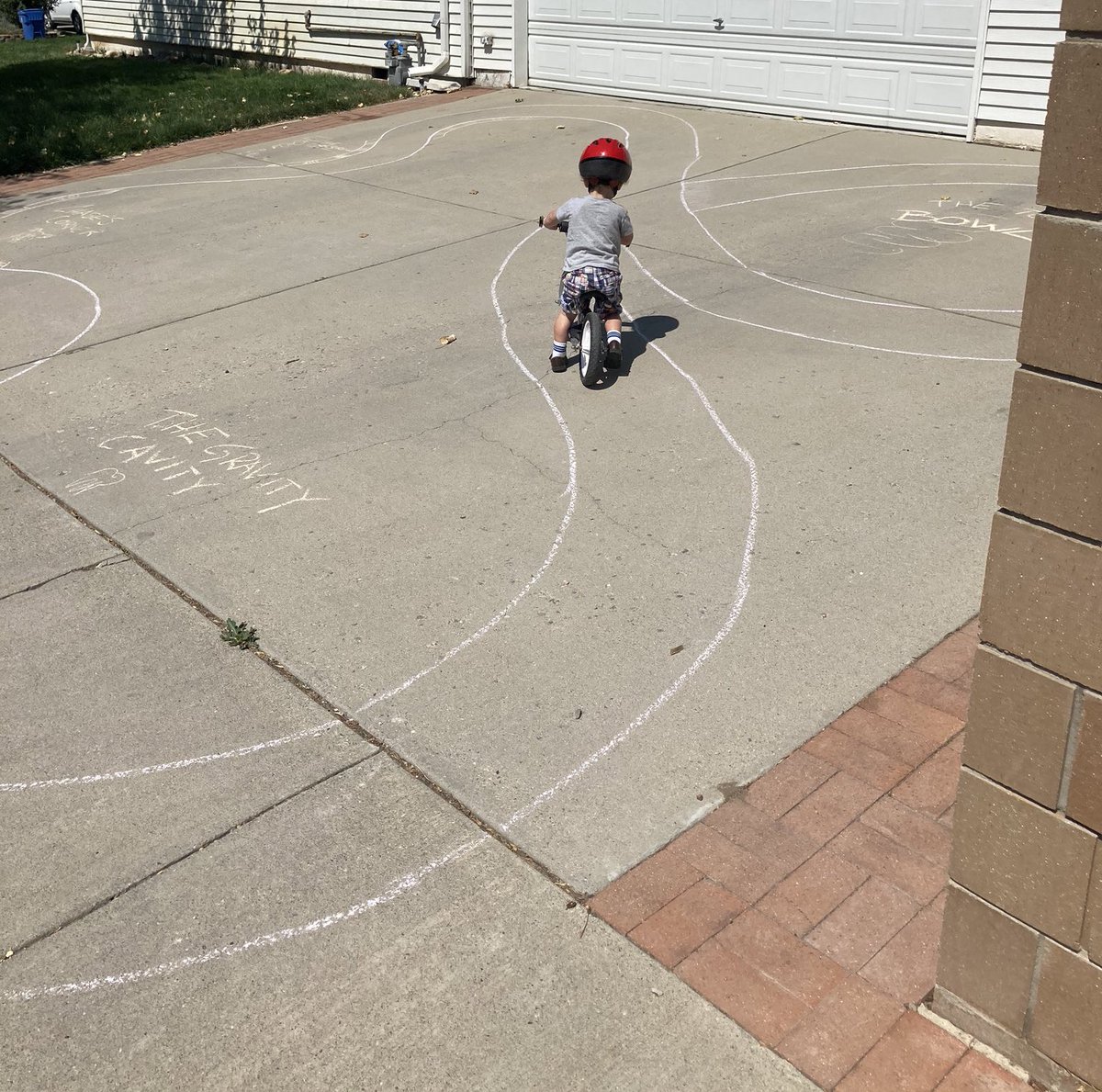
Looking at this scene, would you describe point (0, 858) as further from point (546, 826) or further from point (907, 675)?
point (907, 675)

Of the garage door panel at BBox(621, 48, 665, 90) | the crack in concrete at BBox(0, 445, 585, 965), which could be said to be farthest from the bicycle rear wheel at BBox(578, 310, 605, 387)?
the garage door panel at BBox(621, 48, 665, 90)

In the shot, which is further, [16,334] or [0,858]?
[16,334]

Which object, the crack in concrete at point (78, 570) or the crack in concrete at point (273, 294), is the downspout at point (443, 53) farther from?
the crack in concrete at point (78, 570)

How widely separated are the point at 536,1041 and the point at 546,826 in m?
0.86

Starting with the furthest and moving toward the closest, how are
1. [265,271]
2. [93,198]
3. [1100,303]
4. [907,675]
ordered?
[93,198] → [265,271] → [907,675] → [1100,303]

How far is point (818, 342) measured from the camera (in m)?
8.05

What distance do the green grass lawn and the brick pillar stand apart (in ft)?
49.5

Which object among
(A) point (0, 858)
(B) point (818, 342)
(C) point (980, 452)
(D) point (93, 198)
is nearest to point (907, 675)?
(C) point (980, 452)

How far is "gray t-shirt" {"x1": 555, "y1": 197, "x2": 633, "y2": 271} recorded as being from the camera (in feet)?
24.5

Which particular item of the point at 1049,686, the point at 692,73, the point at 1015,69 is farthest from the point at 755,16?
the point at 1049,686

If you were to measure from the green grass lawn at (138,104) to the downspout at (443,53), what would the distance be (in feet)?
1.43

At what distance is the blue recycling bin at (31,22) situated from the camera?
35312 millimetres

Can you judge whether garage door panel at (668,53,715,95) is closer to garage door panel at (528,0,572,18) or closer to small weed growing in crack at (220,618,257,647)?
garage door panel at (528,0,572,18)

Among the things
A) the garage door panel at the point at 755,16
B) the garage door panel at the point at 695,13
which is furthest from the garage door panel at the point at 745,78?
the garage door panel at the point at 695,13
